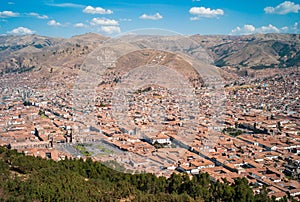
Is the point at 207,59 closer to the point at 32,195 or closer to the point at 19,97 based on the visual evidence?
the point at 32,195

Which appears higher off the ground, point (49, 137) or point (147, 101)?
point (147, 101)

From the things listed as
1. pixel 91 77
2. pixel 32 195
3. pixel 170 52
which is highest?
pixel 170 52

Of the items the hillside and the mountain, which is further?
the mountain

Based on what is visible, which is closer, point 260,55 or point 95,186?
point 95,186

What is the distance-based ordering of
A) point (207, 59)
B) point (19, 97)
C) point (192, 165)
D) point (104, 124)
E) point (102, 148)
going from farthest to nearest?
point (19, 97) < point (104, 124) < point (102, 148) < point (192, 165) < point (207, 59)

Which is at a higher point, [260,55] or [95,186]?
[260,55]

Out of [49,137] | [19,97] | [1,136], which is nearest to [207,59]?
[49,137]

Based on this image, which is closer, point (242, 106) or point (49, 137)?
point (49, 137)

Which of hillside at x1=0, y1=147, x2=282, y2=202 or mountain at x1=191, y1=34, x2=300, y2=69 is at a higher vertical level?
mountain at x1=191, y1=34, x2=300, y2=69

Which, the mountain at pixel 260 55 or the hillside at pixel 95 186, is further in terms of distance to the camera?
the mountain at pixel 260 55

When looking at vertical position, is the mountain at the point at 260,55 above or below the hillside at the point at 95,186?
above

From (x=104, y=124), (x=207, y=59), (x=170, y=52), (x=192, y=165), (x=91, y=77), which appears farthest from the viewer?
(x=104, y=124)
